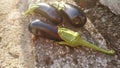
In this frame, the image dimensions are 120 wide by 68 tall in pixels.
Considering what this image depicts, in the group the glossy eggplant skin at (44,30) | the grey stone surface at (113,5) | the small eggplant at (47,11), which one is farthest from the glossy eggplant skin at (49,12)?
the grey stone surface at (113,5)

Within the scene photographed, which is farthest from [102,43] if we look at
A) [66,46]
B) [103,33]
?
[66,46]

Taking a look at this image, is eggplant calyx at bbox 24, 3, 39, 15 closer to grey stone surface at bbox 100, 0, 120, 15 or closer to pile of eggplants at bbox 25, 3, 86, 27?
pile of eggplants at bbox 25, 3, 86, 27

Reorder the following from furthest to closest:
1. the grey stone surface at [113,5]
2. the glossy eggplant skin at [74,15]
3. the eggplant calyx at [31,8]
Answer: the eggplant calyx at [31,8], the grey stone surface at [113,5], the glossy eggplant skin at [74,15]

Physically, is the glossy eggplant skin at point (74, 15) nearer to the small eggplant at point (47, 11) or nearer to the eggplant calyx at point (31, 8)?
the small eggplant at point (47, 11)

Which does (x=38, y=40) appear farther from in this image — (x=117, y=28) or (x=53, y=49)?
(x=117, y=28)

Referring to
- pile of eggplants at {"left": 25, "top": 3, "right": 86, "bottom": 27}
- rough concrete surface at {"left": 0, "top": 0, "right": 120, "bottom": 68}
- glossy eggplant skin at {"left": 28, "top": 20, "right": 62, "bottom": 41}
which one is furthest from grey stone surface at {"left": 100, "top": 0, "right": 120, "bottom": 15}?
glossy eggplant skin at {"left": 28, "top": 20, "right": 62, "bottom": 41}

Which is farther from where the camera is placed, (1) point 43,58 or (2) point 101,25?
(2) point 101,25

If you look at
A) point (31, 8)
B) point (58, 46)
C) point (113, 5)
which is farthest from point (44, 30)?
point (113, 5)
